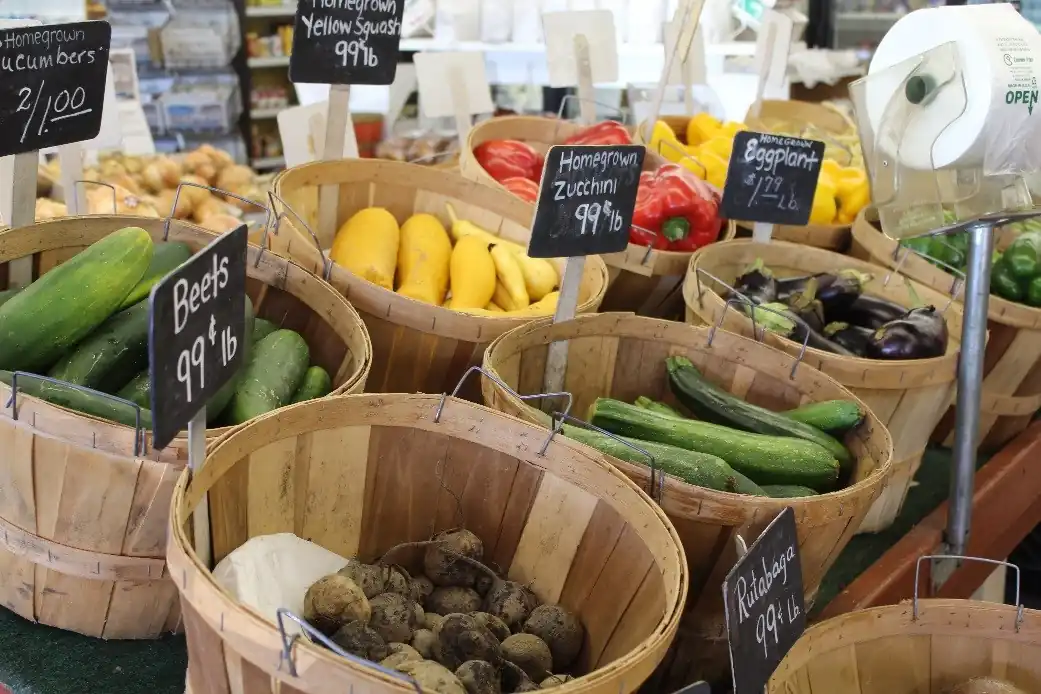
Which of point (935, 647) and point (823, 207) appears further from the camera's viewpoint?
point (823, 207)

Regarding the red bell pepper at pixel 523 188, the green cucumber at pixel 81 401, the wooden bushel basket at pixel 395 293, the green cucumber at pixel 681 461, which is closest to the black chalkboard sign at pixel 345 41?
the wooden bushel basket at pixel 395 293

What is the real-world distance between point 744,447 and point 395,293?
2.07 ft

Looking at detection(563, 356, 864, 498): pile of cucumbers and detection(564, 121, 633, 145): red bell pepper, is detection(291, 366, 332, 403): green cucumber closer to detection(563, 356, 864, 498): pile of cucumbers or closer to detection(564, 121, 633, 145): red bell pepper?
detection(563, 356, 864, 498): pile of cucumbers

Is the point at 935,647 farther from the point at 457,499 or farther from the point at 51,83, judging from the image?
the point at 51,83

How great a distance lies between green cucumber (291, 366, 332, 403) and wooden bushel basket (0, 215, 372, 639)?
16 cm

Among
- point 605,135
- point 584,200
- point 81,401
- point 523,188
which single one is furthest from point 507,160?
point 81,401

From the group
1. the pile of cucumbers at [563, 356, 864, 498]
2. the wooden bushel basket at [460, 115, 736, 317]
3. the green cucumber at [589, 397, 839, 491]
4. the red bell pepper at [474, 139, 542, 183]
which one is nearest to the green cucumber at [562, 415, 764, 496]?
the pile of cucumbers at [563, 356, 864, 498]

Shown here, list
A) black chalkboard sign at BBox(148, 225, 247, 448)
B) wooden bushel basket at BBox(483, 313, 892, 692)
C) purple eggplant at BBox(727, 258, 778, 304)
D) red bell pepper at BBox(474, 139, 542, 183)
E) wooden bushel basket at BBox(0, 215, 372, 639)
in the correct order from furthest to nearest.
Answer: red bell pepper at BBox(474, 139, 542, 183) < purple eggplant at BBox(727, 258, 778, 304) < wooden bushel basket at BBox(483, 313, 892, 692) < wooden bushel basket at BBox(0, 215, 372, 639) < black chalkboard sign at BBox(148, 225, 247, 448)

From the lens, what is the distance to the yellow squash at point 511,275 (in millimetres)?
2025

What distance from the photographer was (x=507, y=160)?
2553 mm

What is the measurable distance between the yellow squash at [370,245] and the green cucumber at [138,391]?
1.79ft

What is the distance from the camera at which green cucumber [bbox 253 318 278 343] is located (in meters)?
1.61

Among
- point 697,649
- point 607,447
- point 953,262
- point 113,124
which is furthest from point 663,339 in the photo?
point 113,124

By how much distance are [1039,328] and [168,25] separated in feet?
15.3
